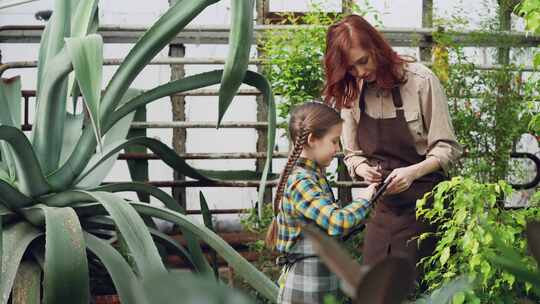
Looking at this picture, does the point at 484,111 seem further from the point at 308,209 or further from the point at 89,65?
the point at 89,65

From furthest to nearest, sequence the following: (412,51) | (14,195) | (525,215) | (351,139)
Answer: (412,51), (351,139), (14,195), (525,215)

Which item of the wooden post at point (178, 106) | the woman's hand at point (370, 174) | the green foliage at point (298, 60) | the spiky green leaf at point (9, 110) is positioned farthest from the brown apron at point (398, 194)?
the wooden post at point (178, 106)

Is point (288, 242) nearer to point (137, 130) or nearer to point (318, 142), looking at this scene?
point (318, 142)

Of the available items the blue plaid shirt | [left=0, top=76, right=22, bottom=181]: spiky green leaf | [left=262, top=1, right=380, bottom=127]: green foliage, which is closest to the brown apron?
the blue plaid shirt

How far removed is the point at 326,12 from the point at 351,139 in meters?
2.43

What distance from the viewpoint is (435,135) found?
10.4 ft

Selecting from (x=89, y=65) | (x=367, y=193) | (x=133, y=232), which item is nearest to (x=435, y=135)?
(x=367, y=193)

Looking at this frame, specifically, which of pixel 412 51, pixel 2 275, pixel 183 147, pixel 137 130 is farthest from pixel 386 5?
pixel 2 275

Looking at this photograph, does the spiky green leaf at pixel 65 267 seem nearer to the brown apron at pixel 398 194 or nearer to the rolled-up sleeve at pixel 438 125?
the brown apron at pixel 398 194

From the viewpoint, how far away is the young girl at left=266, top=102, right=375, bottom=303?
2.73 meters

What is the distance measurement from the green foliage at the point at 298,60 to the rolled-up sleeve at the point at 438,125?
2053 millimetres

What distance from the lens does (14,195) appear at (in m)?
3.10

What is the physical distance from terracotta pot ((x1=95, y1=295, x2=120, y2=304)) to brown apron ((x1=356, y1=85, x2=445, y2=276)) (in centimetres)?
184

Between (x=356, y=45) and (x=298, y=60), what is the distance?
2.15 m
